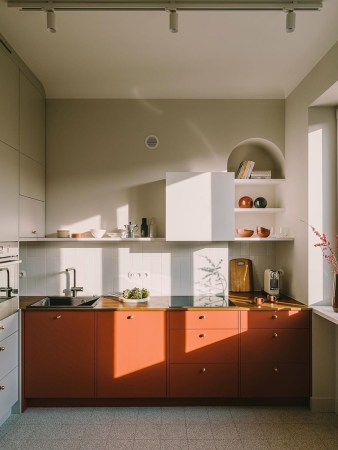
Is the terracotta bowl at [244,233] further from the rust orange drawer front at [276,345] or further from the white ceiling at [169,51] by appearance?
the white ceiling at [169,51]

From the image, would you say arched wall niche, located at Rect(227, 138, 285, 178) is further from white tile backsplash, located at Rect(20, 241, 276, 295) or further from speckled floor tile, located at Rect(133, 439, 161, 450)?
speckled floor tile, located at Rect(133, 439, 161, 450)

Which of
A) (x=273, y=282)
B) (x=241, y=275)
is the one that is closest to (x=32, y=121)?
(x=241, y=275)

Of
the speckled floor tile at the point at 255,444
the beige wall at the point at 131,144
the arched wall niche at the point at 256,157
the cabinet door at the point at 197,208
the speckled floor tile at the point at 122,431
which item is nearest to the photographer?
the speckled floor tile at the point at 255,444

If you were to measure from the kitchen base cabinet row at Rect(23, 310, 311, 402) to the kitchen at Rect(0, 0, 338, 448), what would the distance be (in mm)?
625

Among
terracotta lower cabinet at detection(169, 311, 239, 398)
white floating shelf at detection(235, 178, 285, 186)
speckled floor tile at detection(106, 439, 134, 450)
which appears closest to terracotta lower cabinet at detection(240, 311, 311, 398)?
terracotta lower cabinet at detection(169, 311, 239, 398)

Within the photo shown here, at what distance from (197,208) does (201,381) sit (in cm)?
147

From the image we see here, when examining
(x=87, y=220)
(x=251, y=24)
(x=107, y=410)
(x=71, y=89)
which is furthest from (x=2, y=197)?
(x=251, y=24)

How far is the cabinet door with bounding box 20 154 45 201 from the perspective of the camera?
9.93ft

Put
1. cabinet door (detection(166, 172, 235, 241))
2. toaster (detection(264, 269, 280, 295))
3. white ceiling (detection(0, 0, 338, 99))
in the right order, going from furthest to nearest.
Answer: toaster (detection(264, 269, 280, 295)), cabinet door (detection(166, 172, 235, 241)), white ceiling (detection(0, 0, 338, 99))

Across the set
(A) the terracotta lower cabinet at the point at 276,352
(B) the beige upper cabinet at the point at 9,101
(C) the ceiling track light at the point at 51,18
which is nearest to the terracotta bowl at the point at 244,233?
(A) the terracotta lower cabinet at the point at 276,352

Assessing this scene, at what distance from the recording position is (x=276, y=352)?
9.89 feet

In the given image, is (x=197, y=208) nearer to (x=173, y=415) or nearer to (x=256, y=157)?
(x=256, y=157)

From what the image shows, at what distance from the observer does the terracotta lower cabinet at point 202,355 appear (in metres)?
2.99

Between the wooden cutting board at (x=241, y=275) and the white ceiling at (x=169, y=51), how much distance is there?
5.44ft
